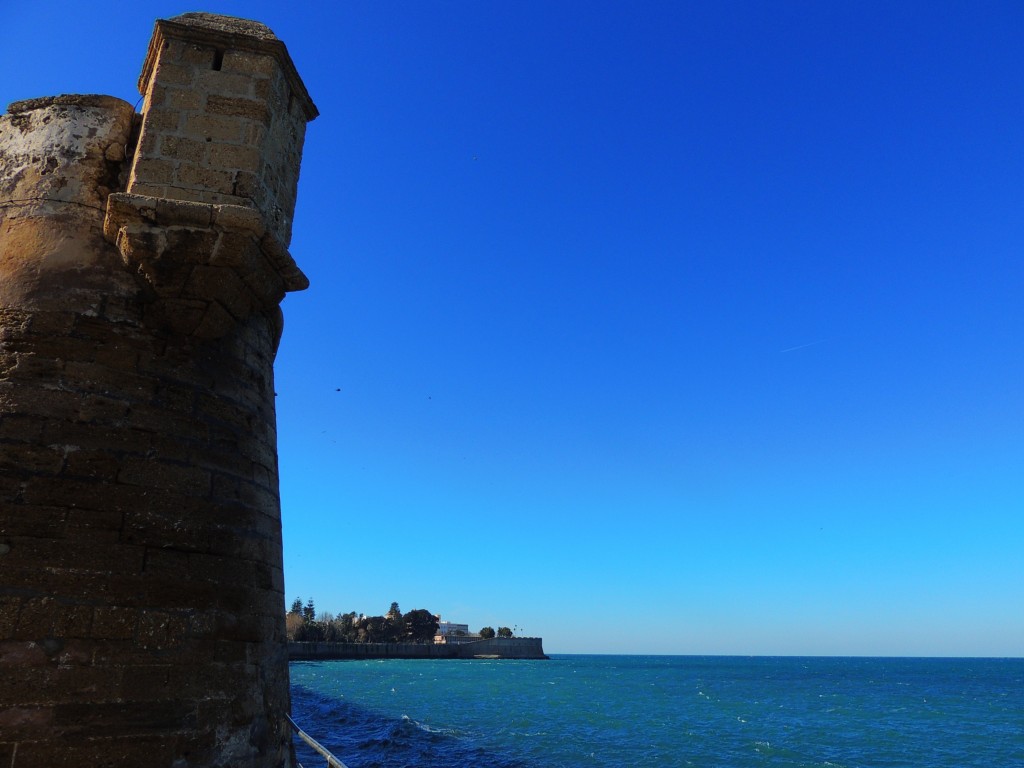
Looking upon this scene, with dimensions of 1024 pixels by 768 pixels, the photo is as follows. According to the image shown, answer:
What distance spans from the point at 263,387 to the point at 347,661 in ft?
338

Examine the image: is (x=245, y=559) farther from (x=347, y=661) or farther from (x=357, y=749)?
(x=347, y=661)

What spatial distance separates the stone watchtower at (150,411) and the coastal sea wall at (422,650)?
6544 cm

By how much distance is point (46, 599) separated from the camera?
377 centimetres

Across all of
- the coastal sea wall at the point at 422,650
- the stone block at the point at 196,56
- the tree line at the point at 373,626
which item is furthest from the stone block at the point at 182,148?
the tree line at the point at 373,626

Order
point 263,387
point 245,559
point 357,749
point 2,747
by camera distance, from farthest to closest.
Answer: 1. point 357,749
2. point 263,387
3. point 245,559
4. point 2,747

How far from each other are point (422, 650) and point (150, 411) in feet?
369

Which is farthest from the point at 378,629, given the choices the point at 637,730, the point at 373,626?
the point at 637,730

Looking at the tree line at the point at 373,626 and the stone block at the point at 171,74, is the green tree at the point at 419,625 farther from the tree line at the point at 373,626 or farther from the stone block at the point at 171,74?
the stone block at the point at 171,74

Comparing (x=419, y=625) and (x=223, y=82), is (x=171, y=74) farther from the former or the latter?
(x=419, y=625)

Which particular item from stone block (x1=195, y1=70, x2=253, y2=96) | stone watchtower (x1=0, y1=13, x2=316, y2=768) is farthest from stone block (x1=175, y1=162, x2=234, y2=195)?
Result: stone block (x1=195, y1=70, x2=253, y2=96)

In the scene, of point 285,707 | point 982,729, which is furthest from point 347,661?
point 285,707

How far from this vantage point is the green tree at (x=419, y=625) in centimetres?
11606

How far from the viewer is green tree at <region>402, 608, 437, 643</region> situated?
116062 millimetres

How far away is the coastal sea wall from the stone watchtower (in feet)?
215
